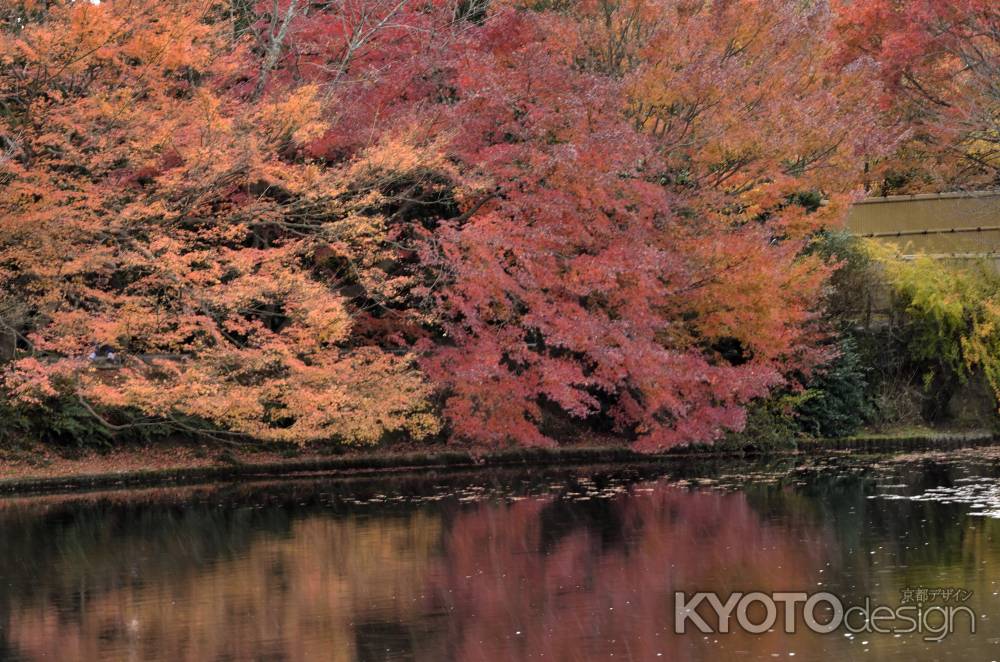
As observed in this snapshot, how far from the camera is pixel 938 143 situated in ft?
116

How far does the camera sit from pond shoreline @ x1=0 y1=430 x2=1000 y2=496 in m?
24.6

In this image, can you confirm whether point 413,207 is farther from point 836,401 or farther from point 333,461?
point 836,401

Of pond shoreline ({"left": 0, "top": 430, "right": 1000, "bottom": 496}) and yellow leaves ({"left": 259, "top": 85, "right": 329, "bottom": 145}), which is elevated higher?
yellow leaves ({"left": 259, "top": 85, "right": 329, "bottom": 145})

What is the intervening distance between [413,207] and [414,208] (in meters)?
0.14

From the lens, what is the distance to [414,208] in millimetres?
28281

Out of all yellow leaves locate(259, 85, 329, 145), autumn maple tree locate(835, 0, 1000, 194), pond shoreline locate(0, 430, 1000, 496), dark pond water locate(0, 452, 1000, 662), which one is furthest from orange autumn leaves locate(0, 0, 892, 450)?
autumn maple tree locate(835, 0, 1000, 194)

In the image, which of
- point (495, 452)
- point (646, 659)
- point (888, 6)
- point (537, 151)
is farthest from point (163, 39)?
point (888, 6)

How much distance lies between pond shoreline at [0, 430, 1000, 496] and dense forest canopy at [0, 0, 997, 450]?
574mm

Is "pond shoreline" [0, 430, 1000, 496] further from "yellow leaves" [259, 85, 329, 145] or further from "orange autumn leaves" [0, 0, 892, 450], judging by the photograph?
"yellow leaves" [259, 85, 329, 145]

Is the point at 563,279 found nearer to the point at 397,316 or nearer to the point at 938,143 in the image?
the point at 397,316

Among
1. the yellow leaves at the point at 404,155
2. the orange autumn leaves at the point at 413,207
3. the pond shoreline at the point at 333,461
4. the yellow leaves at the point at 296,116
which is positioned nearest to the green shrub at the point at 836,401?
the pond shoreline at the point at 333,461

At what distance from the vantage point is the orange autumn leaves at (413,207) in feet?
78.8

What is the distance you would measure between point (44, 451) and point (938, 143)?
883 inches

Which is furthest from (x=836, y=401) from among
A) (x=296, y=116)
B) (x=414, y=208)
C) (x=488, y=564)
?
(x=488, y=564)
